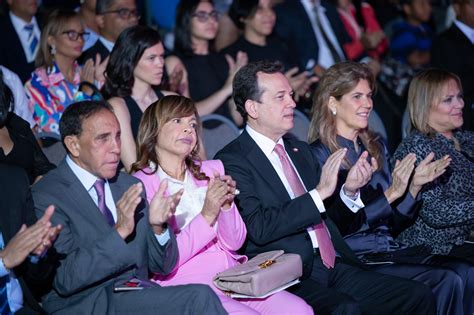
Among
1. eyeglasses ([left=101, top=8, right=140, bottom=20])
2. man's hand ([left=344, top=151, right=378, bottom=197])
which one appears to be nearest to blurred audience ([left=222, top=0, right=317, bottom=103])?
eyeglasses ([left=101, top=8, right=140, bottom=20])

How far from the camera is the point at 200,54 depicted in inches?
296

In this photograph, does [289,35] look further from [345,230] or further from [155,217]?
[155,217]

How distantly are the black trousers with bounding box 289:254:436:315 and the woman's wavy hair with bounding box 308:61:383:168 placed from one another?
86 centimetres

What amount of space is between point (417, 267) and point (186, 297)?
1.72 meters

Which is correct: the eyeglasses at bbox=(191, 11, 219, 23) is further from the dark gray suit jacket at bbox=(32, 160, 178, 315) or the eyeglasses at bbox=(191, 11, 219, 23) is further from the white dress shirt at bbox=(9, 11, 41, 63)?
the dark gray suit jacket at bbox=(32, 160, 178, 315)

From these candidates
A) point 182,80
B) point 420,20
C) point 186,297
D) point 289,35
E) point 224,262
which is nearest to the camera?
point 186,297

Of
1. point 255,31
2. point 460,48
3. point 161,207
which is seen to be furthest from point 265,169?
point 460,48

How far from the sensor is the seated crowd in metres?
4.47

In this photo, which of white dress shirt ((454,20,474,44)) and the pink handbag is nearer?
the pink handbag

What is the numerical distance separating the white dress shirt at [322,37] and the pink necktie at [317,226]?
3.21 meters

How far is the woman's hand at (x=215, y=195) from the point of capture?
4.74 m

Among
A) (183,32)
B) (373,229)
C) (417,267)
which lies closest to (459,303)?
(417,267)

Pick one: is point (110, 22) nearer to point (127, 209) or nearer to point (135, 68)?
point (135, 68)

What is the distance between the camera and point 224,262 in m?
5.01
